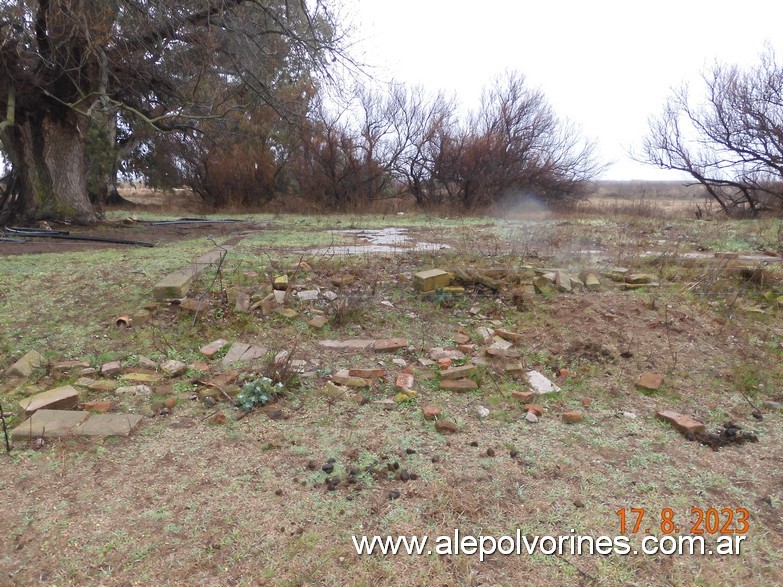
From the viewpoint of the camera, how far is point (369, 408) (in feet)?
9.64

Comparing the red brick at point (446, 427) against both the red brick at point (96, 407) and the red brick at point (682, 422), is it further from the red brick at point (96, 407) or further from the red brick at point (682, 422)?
the red brick at point (96, 407)

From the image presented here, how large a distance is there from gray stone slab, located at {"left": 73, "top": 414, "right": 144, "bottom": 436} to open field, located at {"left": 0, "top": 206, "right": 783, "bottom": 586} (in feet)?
0.28

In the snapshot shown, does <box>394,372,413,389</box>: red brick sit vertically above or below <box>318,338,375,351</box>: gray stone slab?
below

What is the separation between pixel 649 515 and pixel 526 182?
18785mm

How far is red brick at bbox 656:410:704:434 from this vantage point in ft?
8.56

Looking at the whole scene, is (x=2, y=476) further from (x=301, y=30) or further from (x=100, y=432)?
(x=301, y=30)

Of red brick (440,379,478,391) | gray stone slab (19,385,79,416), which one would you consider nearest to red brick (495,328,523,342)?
red brick (440,379,478,391)

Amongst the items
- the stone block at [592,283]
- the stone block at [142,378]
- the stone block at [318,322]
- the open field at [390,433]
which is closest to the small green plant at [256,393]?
the open field at [390,433]

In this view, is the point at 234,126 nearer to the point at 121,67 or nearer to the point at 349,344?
the point at 121,67

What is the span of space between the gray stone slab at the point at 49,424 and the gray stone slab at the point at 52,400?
81mm

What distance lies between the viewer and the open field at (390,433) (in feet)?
5.70

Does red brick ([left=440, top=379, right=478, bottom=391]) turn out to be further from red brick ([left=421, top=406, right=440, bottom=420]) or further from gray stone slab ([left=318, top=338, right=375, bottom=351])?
gray stone slab ([left=318, top=338, right=375, bottom=351])

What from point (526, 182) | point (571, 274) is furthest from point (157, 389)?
point (526, 182)

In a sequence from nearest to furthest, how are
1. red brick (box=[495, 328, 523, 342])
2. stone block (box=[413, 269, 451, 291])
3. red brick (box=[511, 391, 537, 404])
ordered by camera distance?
red brick (box=[511, 391, 537, 404]) → red brick (box=[495, 328, 523, 342]) → stone block (box=[413, 269, 451, 291])
